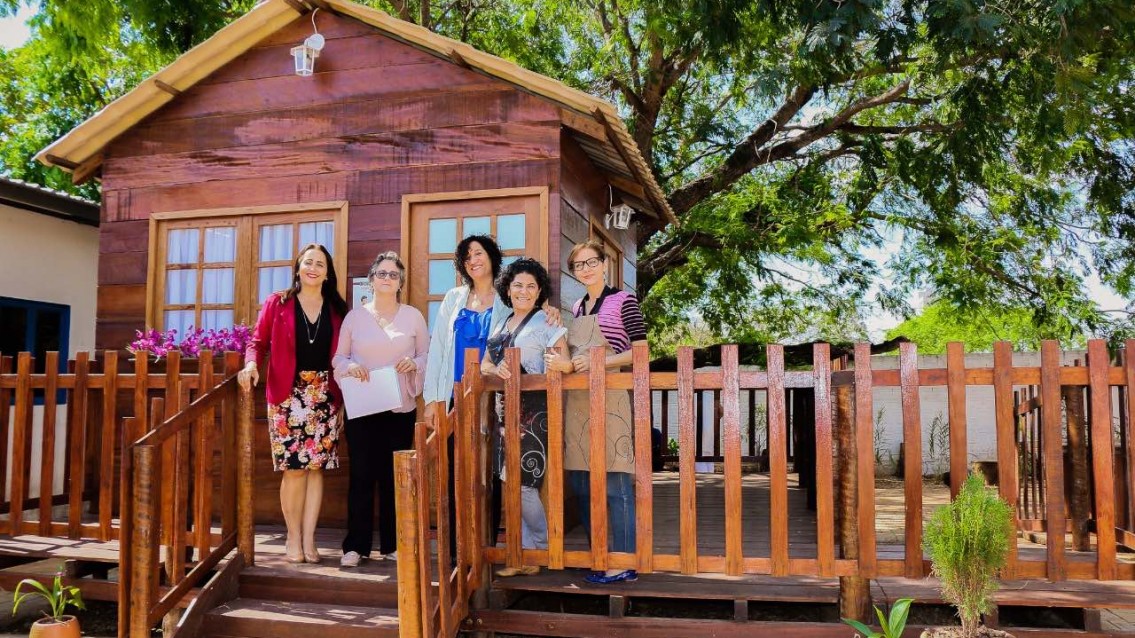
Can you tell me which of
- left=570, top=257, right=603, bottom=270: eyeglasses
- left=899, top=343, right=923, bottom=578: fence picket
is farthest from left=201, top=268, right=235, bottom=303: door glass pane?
left=899, top=343, right=923, bottom=578: fence picket

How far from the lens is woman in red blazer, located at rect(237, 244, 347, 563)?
14.8 ft

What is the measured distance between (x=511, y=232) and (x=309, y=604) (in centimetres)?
273

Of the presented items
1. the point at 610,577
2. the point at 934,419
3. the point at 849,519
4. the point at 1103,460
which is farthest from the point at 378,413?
the point at 934,419

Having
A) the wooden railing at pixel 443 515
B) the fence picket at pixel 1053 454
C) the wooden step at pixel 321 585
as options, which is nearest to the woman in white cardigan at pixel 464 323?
the wooden railing at pixel 443 515

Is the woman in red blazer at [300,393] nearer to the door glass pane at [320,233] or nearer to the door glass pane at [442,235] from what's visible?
Answer: the door glass pane at [442,235]

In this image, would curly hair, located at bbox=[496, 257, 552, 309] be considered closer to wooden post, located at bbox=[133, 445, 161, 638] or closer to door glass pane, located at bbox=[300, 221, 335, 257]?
wooden post, located at bbox=[133, 445, 161, 638]

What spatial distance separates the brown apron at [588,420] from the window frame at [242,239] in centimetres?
249

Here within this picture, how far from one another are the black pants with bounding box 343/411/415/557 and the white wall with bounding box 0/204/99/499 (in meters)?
4.40

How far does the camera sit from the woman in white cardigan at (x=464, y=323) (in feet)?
14.8

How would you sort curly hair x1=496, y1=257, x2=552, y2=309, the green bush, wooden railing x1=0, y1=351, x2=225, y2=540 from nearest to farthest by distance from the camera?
the green bush < curly hair x1=496, y1=257, x2=552, y2=309 < wooden railing x1=0, y1=351, x2=225, y2=540

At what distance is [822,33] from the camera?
555cm

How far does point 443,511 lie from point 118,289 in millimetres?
4411

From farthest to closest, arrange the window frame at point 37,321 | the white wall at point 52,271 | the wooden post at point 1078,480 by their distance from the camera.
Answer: the window frame at point 37,321 < the white wall at point 52,271 < the wooden post at point 1078,480

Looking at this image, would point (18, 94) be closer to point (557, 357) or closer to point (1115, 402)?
point (557, 357)
